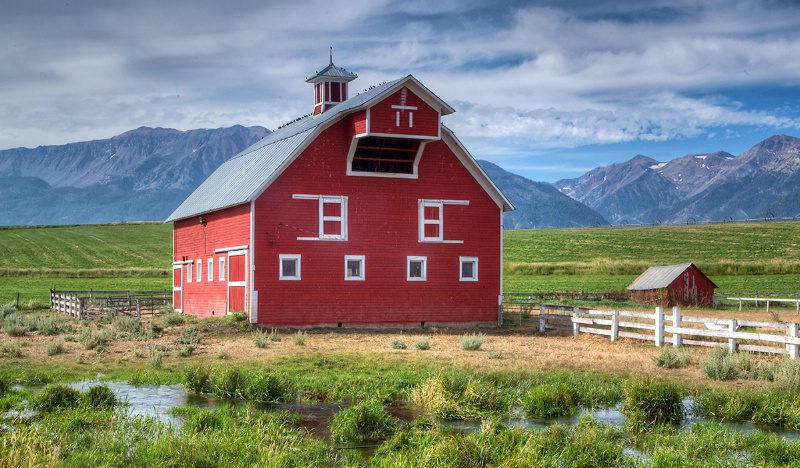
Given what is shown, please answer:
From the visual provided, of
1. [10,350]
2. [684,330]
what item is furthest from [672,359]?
[10,350]

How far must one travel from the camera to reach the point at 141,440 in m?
12.6

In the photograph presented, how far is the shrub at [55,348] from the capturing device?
23781 millimetres

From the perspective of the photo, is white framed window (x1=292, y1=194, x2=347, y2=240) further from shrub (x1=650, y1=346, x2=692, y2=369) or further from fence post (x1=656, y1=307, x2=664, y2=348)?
shrub (x1=650, y1=346, x2=692, y2=369)

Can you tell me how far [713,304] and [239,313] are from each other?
2874 cm

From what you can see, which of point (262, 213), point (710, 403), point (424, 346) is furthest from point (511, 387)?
point (262, 213)

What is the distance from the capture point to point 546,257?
88.9 m

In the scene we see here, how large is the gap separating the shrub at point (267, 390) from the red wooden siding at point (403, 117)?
1644 centimetres

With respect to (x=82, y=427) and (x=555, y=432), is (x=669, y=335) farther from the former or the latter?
(x=82, y=427)

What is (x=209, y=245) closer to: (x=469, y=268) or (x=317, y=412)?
(x=469, y=268)

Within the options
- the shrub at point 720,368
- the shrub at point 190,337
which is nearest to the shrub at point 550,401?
the shrub at point 720,368

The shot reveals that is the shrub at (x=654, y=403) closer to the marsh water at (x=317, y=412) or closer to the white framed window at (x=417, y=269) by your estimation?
the marsh water at (x=317, y=412)

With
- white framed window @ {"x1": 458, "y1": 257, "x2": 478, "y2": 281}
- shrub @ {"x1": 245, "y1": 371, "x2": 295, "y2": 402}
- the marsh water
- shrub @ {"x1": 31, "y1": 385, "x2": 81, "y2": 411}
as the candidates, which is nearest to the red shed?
white framed window @ {"x1": 458, "y1": 257, "x2": 478, "y2": 281}

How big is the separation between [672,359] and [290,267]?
15.4 metres

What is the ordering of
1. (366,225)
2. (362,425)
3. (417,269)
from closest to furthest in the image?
(362,425)
(366,225)
(417,269)
